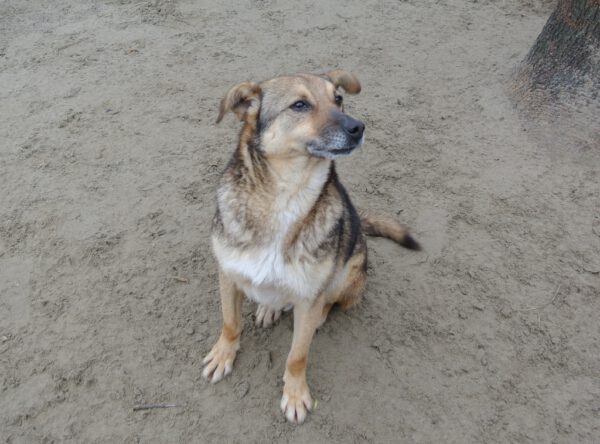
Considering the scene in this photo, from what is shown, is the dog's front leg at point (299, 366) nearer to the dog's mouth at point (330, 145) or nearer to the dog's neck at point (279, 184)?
the dog's neck at point (279, 184)

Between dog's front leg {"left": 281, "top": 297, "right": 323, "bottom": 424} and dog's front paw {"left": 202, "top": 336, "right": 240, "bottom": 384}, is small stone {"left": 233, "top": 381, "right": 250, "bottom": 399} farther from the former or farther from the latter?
dog's front leg {"left": 281, "top": 297, "right": 323, "bottom": 424}

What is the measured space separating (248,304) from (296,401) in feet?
2.91

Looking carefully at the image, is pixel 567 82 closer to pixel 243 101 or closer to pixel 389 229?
pixel 389 229

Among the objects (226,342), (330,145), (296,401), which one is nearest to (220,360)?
(226,342)

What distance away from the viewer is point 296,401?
3.06 m

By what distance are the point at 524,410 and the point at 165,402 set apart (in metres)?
2.21

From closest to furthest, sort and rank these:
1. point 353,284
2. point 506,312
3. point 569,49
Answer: point 353,284 < point 506,312 < point 569,49

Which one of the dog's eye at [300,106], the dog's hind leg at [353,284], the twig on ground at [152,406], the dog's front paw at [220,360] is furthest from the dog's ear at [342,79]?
the twig on ground at [152,406]

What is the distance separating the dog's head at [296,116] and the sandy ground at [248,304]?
4.72 feet

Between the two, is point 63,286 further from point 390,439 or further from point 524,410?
point 524,410

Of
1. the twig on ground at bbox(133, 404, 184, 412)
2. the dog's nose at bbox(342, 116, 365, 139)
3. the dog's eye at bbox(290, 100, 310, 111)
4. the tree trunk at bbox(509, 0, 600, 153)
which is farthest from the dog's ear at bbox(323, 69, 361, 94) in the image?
the tree trunk at bbox(509, 0, 600, 153)

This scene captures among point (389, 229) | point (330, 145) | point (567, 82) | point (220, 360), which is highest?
point (330, 145)

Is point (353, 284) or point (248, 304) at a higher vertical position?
point (353, 284)

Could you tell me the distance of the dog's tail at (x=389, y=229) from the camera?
388 cm
